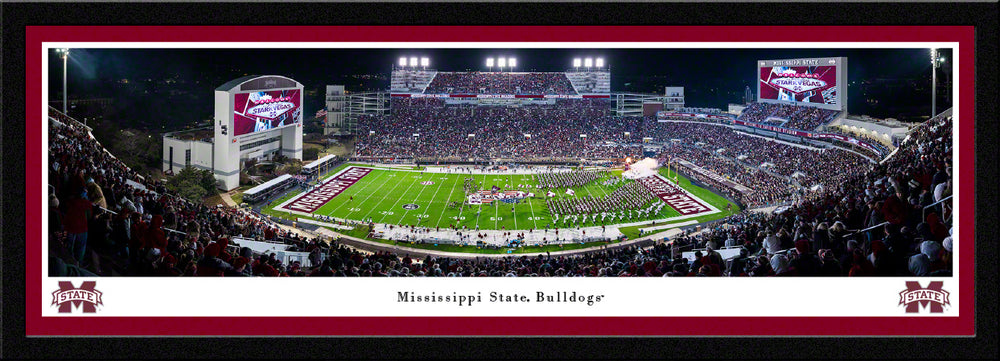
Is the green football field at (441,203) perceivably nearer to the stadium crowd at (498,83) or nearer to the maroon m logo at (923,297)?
the stadium crowd at (498,83)

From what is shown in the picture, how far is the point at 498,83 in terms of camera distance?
37.0m

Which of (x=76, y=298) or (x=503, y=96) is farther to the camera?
(x=503, y=96)

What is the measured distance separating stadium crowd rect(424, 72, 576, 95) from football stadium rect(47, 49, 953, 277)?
15 cm

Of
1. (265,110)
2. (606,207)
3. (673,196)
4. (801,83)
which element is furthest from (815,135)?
(265,110)

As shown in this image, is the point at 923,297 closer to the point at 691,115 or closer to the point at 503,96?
the point at 691,115

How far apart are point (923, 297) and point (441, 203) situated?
1649cm

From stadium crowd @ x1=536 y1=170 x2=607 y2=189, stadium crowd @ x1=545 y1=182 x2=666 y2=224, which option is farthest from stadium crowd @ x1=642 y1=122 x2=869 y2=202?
stadium crowd @ x1=536 y1=170 x2=607 y2=189

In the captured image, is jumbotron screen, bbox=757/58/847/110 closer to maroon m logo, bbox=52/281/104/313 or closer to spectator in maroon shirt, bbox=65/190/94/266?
spectator in maroon shirt, bbox=65/190/94/266

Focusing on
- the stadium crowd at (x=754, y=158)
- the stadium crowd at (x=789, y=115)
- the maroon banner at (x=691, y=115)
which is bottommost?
the stadium crowd at (x=754, y=158)

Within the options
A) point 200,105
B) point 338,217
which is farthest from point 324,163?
point 200,105

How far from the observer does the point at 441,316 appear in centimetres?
398

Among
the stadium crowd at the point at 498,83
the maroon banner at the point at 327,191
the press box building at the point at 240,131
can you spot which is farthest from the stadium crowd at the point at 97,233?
the stadium crowd at the point at 498,83

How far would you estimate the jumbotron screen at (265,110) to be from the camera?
57.0 feet

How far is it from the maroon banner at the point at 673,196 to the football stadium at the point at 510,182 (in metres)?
0.12
